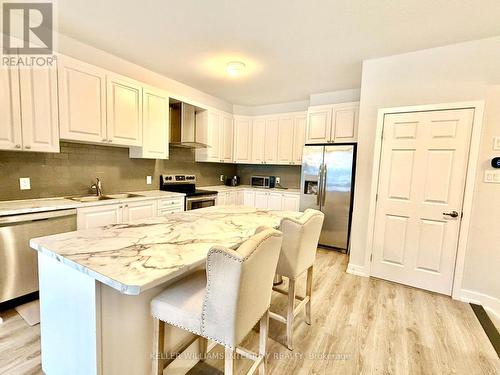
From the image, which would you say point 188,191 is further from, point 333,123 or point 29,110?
point 333,123

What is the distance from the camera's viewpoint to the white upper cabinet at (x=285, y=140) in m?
4.81

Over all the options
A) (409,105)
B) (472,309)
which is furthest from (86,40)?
(472,309)

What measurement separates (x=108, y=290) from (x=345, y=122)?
13.1 ft

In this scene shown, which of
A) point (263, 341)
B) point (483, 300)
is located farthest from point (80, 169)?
point (483, 300)

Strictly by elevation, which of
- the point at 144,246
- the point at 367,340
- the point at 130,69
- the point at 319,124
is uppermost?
the point at 130,69

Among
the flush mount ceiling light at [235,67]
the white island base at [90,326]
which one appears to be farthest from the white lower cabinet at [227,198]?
the white island base at [90,326]

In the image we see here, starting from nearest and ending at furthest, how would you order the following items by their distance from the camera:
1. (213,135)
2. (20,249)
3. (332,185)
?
(20,249) → (332,185) → (213,135)

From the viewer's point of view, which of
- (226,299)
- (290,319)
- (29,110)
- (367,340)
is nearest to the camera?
(226,299)

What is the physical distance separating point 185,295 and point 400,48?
3.27 m

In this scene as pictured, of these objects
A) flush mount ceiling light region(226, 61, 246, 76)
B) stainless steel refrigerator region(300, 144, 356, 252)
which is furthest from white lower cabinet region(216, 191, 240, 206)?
flush mount ceiling light region(226, 61, 246, 76)

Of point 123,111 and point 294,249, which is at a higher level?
point 123,111

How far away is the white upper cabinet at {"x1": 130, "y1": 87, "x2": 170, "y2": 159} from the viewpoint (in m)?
3.30

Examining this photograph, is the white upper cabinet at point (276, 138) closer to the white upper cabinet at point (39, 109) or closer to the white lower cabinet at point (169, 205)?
the white lower cabinet at point (169, 205)

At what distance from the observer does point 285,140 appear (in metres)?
4.87
